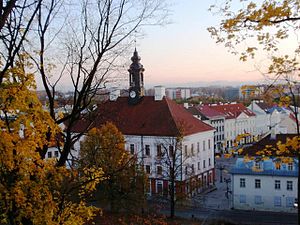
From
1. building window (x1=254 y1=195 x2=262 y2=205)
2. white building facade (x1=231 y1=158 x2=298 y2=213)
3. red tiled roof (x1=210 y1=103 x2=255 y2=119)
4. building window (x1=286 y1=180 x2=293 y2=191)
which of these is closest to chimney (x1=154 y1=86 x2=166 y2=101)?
white building facade (x1=231 y1=158 x2=298 y2=213)

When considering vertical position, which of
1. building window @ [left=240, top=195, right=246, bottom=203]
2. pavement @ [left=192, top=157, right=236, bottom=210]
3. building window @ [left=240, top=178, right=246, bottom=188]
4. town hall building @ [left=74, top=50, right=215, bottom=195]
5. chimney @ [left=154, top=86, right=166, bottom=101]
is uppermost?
chimney @ [left=154, top=86, right=166, bottom=101]

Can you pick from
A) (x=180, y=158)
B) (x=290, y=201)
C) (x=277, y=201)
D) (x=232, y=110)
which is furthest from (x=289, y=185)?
(x=232, y=110)

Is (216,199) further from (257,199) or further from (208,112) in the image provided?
(208,112)

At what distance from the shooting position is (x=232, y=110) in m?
73.9

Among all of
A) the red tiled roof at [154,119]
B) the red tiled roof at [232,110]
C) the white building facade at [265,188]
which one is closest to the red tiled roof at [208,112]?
the red tiled roof at [232,110]

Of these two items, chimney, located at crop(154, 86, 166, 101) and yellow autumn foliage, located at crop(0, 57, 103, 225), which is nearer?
yellow autumn foliage, located at crop(0, 57, 103, 225)

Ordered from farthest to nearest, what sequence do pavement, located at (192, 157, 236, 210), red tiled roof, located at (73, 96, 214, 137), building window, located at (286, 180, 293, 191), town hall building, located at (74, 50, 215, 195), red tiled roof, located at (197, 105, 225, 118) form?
red tiled roof, located at (197, 105, 225, 118)
red tiled roof, located at (73, 96, 214, 137)
town hall building, located at (74, 50, 215, 195)
pavement, located at (192, 157, 236, 210)
building window, located at (286, 180, 293, 191)

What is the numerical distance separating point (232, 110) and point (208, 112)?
894cm

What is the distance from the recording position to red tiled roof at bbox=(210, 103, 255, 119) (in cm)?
7094

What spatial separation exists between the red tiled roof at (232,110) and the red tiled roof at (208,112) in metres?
1.55

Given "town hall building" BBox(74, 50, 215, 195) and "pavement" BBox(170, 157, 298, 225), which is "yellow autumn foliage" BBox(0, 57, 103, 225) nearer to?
"pavement" BBox(170, 157, 298, 225)

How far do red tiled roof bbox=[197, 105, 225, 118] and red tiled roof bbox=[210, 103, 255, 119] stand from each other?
155cm

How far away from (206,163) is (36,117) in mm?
36439

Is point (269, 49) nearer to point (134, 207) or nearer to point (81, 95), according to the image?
point (81, 95)
